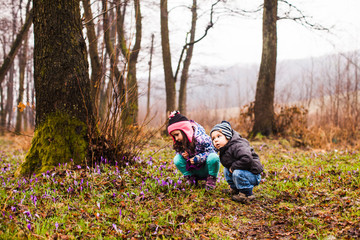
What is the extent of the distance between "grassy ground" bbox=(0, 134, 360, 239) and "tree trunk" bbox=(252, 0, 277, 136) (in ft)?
17.4

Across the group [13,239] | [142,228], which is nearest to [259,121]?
[142,228]

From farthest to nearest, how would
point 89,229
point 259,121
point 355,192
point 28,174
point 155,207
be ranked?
point 259,121 < point 28,174 < point 355,192 < point 155,207 < point 89,229

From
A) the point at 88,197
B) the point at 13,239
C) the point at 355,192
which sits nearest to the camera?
the point at 13,239

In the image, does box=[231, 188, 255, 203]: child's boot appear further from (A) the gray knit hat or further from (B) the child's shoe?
(A) the gray knit hat

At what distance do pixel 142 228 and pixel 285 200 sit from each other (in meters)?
2.41

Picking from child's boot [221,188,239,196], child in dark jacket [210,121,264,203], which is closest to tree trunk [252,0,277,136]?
child's boot [221,188,239,196]

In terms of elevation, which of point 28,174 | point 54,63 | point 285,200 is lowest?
point 285,200

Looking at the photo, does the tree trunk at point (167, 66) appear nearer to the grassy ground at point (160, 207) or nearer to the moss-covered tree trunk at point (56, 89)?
the grassy ground at point (160, 207)

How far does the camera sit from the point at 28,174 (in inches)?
187

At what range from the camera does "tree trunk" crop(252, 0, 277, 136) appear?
10.5 metres

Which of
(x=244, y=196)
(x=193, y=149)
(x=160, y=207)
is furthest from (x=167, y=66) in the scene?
(x=160, y=207)

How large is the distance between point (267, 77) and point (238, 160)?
7.29 m

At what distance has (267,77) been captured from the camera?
10531 millimetres

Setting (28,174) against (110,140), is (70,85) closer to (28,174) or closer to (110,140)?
(110,140)
